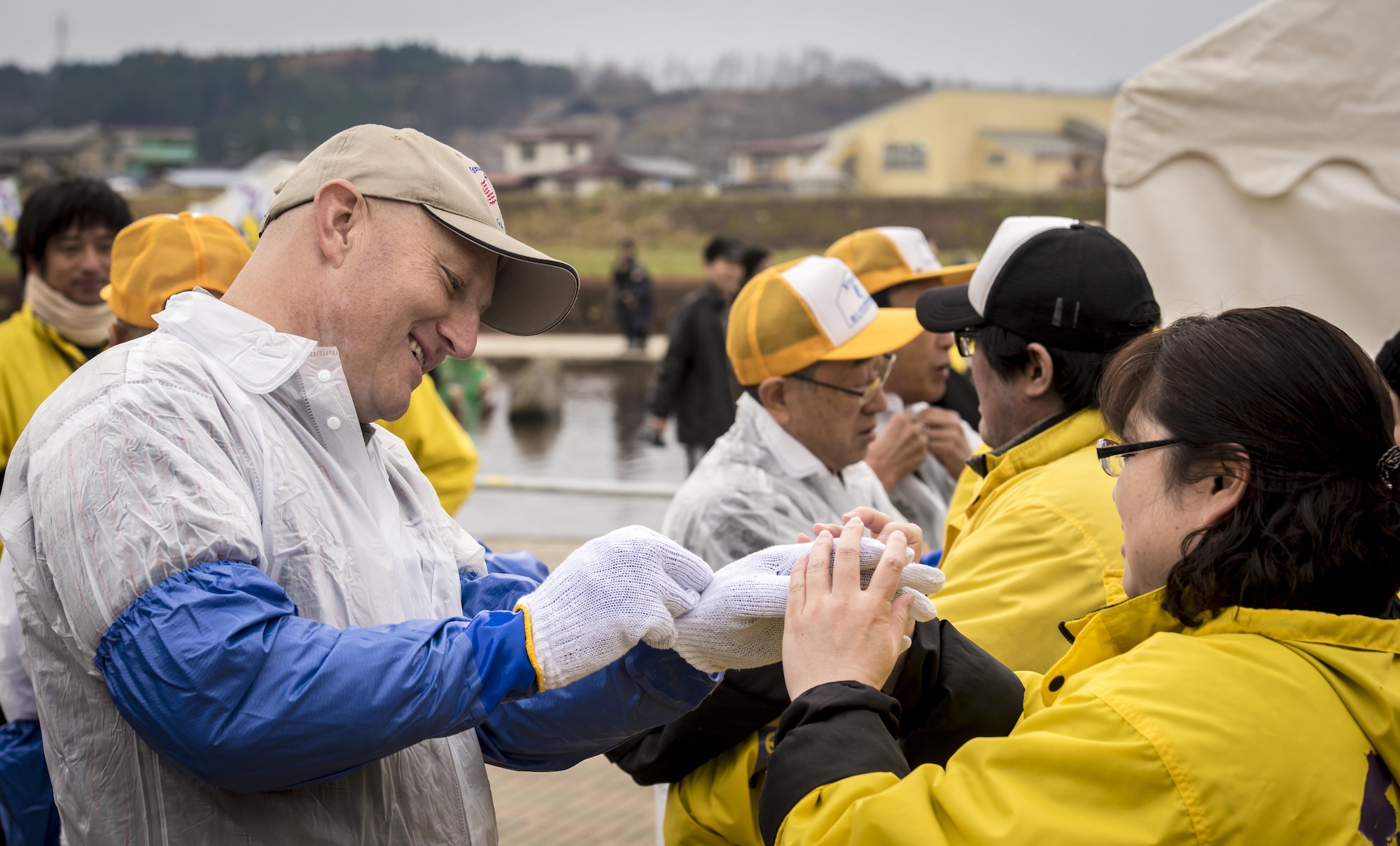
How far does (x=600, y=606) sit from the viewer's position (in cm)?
146

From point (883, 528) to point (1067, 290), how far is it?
85cm

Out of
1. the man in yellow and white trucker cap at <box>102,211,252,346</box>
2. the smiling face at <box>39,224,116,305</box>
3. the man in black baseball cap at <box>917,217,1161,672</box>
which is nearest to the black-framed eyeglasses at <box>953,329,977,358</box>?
the man in black baseball cap at <box>917,217,1161,672</box>

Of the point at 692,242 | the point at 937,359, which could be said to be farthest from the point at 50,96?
the point at 937,359

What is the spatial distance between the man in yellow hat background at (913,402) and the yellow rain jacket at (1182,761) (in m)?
2.08

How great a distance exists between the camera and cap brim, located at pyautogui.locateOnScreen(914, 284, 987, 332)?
2.66 m

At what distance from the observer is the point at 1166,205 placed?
4.41 m

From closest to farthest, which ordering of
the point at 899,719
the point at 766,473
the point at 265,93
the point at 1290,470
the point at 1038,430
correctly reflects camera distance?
the point at 1290,470
the point at 899,719
the point at 1038,430
the point at 766,473
the point at 265,93

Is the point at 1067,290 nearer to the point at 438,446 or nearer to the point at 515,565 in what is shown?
the point at 515,565

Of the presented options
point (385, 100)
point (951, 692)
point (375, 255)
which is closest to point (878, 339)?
point (951, 692)

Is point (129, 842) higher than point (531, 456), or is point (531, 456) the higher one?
point (129, 842)

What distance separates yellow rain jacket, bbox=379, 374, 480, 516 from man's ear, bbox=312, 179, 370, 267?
7.51ft

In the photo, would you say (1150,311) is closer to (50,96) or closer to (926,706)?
(926,706)

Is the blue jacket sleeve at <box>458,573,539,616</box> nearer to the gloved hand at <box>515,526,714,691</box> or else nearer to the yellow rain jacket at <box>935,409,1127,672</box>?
the gloved hand at <box>515,526,714,691</box>

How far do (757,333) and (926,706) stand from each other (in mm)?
1391
